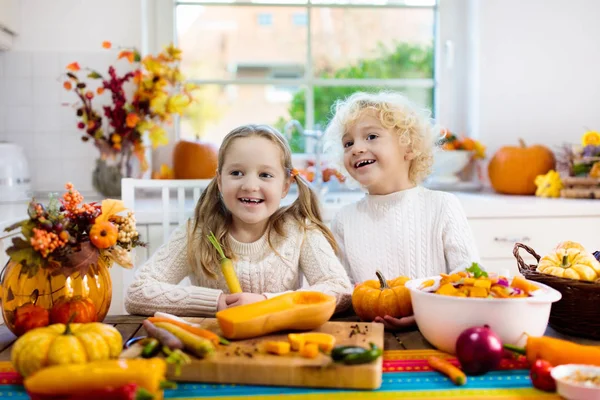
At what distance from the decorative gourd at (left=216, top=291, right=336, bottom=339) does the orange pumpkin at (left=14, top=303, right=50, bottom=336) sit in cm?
31

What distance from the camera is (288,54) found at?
3.15 metres

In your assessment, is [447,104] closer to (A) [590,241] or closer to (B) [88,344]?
(A) [590,241]

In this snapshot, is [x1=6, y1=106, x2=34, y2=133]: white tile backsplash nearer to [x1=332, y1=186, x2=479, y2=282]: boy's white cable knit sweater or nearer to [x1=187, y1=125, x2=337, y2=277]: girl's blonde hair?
[x1=187, y1=125, x2=337, y2=277]: girl's blonde hair

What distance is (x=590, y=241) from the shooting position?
2479mm

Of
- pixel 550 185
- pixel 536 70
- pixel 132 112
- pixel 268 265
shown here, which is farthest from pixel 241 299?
pixel 536 70

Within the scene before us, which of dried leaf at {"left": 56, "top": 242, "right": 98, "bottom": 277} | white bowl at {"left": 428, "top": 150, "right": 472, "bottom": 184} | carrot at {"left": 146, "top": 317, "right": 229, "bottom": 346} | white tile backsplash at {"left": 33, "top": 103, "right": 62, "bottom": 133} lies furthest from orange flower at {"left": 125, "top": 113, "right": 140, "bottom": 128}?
carrot at {"left": 146, "top": 317, "right": 229, "bottom": 346}

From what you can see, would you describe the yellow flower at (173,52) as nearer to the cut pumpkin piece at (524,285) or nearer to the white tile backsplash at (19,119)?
the white tile backsplash at (19,119)

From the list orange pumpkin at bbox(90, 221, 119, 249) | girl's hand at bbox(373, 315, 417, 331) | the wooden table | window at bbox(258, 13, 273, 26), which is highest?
window at bbox(258, 13, 273, 26)

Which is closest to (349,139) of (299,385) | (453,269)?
(453,269)

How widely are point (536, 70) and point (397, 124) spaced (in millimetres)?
1625

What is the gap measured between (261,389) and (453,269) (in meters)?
0.85

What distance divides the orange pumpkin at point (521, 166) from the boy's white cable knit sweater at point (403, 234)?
1220 millimetres

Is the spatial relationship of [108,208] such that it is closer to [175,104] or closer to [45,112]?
[175,104]

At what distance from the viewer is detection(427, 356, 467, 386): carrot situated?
921 mm
